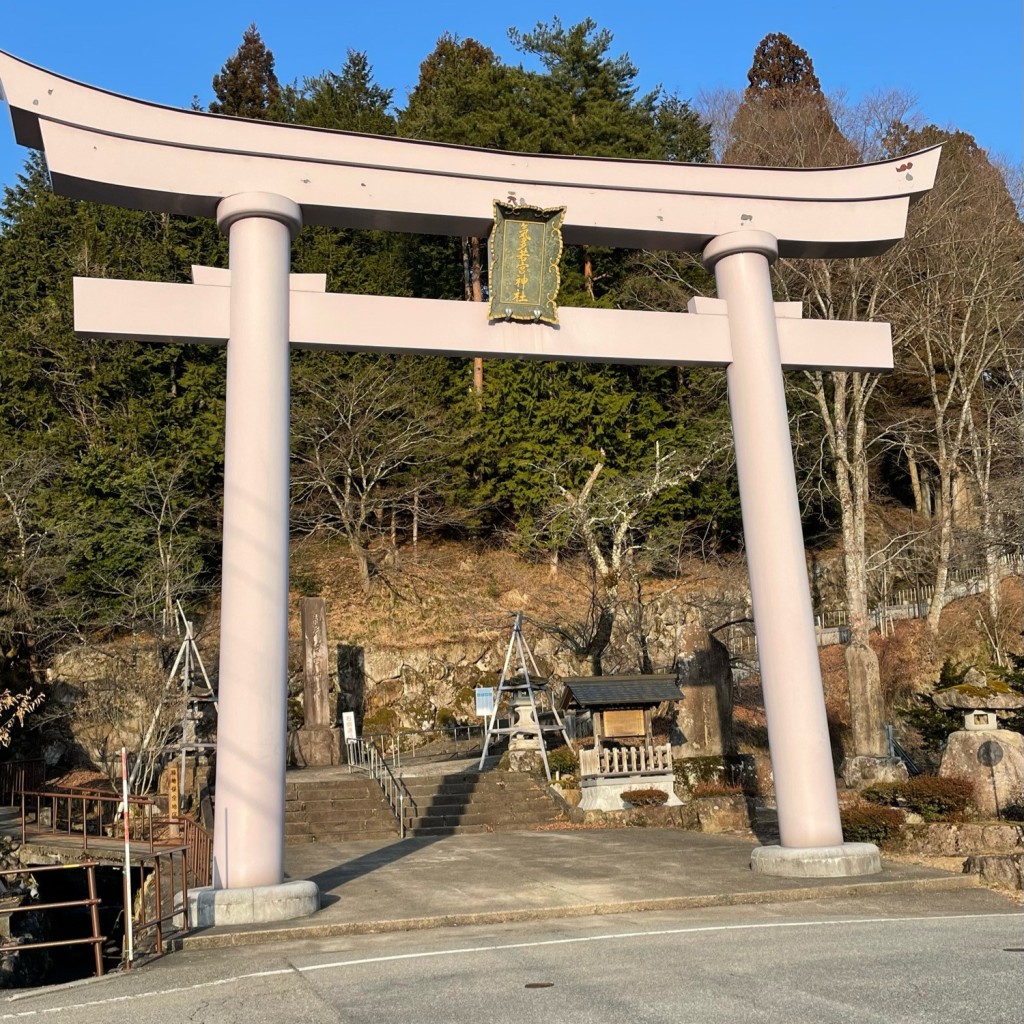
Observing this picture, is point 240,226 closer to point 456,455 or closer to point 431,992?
point 431,992

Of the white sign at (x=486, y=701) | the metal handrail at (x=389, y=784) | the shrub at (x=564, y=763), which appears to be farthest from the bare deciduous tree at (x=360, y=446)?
the shrub at (x=564, y=763)

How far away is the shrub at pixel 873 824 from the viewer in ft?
39.3

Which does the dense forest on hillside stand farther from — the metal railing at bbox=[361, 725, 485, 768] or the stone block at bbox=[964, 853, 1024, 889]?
the stone block at bbox=[964, 853, 1024, 889]

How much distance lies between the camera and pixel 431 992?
5.99m

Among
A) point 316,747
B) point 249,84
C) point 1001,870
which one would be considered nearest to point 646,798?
point 1001,870

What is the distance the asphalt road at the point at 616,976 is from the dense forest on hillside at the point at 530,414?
15728mm

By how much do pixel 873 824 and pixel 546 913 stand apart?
4.97 meters

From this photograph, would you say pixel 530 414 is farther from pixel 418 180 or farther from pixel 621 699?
pixel 418 180

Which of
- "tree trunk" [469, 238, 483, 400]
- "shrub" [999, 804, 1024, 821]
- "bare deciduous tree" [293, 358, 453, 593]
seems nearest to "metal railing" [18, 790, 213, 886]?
"shrub" [999, 804, 1024, 821]

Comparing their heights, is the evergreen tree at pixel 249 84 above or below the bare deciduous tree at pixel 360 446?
above

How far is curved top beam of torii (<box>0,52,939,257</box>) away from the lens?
951cm

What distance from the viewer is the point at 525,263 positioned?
10703mm

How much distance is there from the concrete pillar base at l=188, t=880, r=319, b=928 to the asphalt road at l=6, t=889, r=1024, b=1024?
0.74 meters

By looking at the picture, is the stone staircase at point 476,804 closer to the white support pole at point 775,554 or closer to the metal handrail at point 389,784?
the metal handrail at point 389,784
